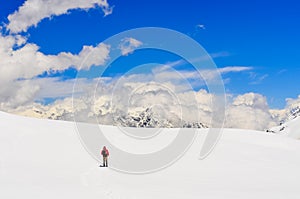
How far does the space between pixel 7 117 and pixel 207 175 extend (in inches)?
937

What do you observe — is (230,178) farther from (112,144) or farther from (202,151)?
(112,144)

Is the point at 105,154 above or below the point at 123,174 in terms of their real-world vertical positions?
above

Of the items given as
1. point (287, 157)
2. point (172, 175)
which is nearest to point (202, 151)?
point (287, 157)

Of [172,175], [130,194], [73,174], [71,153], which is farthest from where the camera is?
[71,153]

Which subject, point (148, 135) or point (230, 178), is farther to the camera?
point (148, 135)

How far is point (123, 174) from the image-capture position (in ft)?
83.5

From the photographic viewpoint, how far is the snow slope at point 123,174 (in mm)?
19953

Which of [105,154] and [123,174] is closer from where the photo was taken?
[123,174]

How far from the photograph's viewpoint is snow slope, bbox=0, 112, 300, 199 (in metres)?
20.0

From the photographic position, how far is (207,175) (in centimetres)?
2814

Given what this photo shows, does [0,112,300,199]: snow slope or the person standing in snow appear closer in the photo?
[0,112,300,199]: snow slope

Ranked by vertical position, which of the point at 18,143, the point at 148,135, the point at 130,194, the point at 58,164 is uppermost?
the point at 148,135

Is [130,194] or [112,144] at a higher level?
[112,144]

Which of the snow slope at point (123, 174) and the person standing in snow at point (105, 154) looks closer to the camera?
the snow slope at point (123, 174)
